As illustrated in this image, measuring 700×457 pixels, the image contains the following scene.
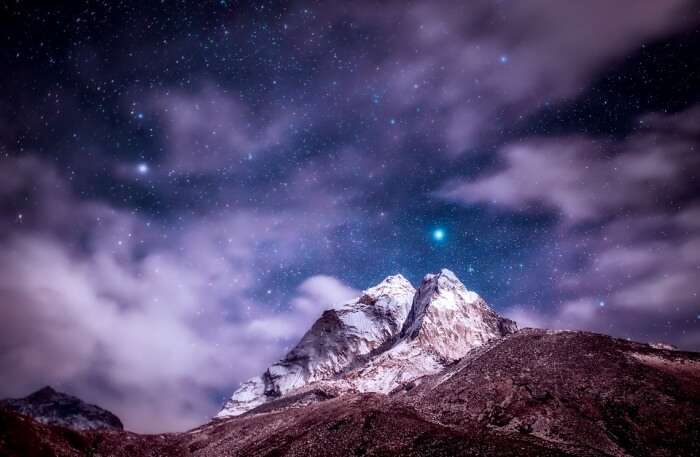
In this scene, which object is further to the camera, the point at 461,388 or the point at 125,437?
the point at 125,437

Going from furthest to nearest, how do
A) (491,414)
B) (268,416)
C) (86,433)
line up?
(268,416)
(86,433)
(491,414)

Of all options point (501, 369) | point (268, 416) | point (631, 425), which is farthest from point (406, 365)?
point (631, 425)

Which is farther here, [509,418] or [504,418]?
[504,418]

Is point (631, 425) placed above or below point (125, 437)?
below

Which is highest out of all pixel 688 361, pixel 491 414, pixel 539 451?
pixel 688 361

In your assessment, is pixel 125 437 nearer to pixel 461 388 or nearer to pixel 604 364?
pixel 461 388

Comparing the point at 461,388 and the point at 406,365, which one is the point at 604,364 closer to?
the point at 461,388

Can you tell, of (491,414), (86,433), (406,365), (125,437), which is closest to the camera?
(491,414)
